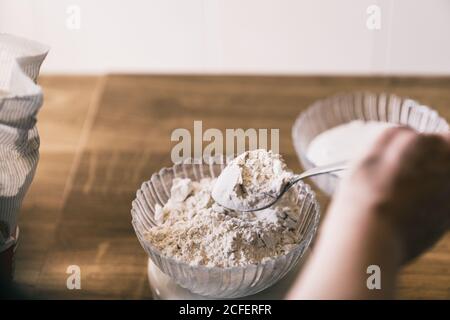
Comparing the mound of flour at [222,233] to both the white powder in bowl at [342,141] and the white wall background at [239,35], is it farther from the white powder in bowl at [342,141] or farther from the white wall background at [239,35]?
the white wall background at [239,35]

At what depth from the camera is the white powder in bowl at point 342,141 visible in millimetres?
839

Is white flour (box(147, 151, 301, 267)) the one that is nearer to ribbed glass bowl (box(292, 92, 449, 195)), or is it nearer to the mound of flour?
the mound of flour

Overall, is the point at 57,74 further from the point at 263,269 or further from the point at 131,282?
the point at 263,269

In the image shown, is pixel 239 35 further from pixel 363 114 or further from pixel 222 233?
pixel 222 233

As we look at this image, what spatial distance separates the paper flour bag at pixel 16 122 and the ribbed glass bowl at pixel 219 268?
127mm

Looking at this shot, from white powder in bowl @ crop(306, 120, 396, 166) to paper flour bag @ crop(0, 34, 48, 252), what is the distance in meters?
0.35

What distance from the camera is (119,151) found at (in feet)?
2.94

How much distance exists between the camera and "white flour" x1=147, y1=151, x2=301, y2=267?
0.65 metres

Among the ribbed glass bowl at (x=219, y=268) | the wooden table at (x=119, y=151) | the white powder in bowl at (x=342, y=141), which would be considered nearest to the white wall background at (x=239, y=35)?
the wooden table at (x=119, y=151)

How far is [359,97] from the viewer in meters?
0.94

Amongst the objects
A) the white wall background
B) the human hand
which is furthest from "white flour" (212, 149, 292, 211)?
the white wall background

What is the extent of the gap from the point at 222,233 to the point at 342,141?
0.29m
